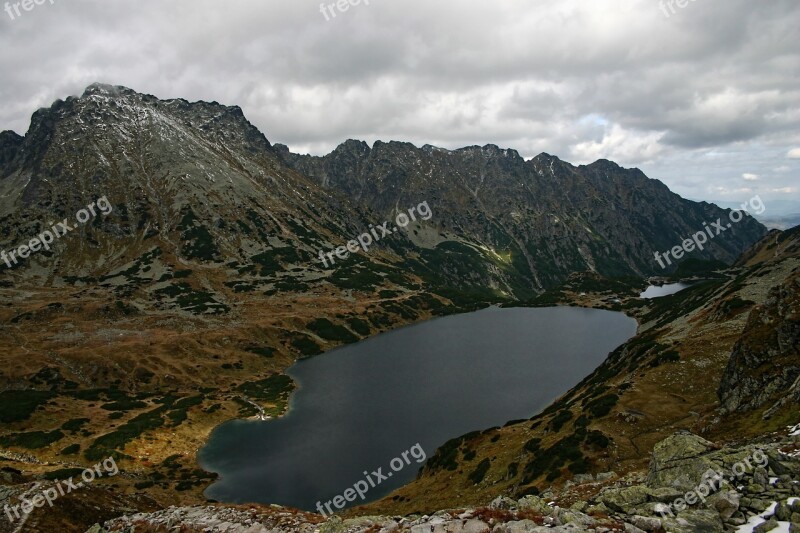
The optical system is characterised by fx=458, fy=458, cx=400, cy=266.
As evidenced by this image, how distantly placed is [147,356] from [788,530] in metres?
147

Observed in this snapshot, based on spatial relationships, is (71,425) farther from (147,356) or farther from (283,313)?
(283,313)

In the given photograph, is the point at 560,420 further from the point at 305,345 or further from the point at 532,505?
the point at 305,345

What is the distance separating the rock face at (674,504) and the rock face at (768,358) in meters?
16.4

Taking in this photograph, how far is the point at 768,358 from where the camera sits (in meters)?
41.4

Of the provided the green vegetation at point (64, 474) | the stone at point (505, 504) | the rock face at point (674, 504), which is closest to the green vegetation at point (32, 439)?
the green vegetation at point (64, 474)

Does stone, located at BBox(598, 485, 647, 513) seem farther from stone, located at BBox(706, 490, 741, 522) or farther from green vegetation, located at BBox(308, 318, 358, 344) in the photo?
green vegetation, located at BBox(308, 318, 358, 344)

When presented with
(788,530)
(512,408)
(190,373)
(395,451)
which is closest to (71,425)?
(190,373)

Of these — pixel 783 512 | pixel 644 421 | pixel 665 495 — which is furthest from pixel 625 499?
pixel 644 421

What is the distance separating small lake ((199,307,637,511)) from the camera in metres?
72.7

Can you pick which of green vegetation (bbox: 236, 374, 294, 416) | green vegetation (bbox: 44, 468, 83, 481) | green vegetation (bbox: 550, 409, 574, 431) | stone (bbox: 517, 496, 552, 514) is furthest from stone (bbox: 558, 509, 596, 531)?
green vegetation (bbox: 236, 374, 294, 416)

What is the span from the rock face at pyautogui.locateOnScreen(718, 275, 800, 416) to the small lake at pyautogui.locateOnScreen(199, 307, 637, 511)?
45.5 meters

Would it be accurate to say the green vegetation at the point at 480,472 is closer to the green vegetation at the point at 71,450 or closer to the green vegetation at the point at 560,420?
the green vegetation at the point at 560,420

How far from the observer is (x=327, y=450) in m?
81.2

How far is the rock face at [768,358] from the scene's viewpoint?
124ft
